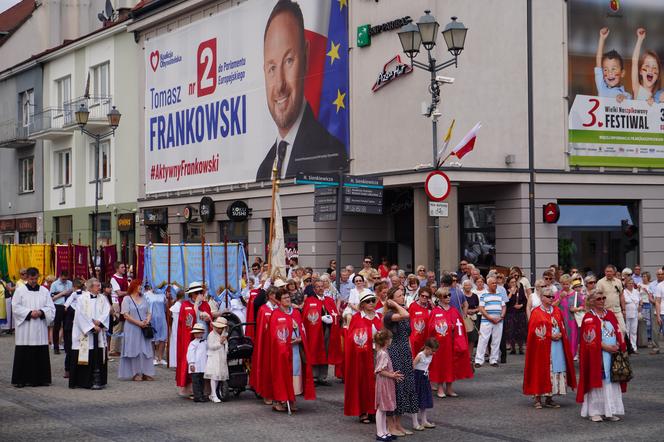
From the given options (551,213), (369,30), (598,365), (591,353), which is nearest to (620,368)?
(598,365)

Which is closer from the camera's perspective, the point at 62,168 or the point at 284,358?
the point at 284,358

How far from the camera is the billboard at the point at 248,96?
3005cm

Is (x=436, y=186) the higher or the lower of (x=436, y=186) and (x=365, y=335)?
the higher

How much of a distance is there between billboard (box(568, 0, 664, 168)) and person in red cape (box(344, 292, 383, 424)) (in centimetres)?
1577

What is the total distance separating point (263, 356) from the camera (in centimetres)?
1454

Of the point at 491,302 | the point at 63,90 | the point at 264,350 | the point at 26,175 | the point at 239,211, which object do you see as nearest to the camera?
the point at 264,350

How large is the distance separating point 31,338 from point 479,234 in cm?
1434

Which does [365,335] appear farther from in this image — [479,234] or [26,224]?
[26,224]

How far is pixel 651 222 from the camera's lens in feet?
93.6

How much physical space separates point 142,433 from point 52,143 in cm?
3785

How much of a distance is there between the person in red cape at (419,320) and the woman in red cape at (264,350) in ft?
6.62

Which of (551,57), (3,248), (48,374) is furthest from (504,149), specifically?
(3,248)

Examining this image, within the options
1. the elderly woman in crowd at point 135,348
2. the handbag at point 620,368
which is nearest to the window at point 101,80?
the elderly woman in crowd at point 135,348

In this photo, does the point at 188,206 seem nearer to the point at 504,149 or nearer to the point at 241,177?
the point at 241,177
